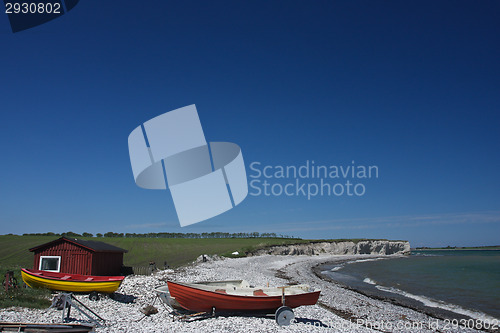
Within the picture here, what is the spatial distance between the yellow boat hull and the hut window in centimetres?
292

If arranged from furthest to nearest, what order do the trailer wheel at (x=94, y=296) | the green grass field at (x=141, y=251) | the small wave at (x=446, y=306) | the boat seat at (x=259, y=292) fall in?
1. the green grass field at (x=141, y=251)
2. the small wave at (x=446, y=306)
3. the trailer wheel at (x=94, y=296)
4. the boat seat at (x=259, y=292)

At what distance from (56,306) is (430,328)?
1954 cm

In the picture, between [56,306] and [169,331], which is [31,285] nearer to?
[56,306]

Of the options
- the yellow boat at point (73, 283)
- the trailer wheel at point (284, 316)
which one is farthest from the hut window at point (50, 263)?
the trailer wheel at point (284, 316)

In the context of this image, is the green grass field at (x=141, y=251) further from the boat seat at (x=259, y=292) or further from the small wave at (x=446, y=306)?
the boat seat at (x=259, y=292)

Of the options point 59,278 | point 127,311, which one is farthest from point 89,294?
point 127,311

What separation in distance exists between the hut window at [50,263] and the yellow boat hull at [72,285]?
9.58ft

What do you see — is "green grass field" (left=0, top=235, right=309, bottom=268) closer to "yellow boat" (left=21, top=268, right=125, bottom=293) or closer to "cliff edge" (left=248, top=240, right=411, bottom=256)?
"cliff edge" (left=248, top=240, right=411, bottom=256)

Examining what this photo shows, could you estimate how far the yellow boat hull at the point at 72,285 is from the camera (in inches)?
712

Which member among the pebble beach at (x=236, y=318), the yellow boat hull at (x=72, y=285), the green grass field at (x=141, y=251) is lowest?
the green grass field at (x=141, y=251)

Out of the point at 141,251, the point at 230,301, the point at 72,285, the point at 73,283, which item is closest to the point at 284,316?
the point at 230,301

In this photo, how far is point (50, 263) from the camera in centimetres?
2183

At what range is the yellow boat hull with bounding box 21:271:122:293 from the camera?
1808cm

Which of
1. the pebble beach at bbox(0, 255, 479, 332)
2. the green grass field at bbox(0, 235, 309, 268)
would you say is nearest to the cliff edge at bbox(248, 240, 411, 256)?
the green grass field at bbox(0, 235, 309, 268)
